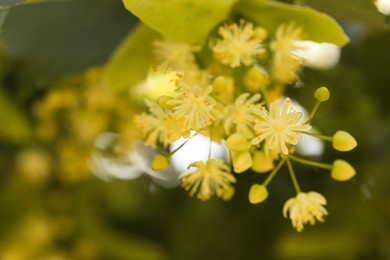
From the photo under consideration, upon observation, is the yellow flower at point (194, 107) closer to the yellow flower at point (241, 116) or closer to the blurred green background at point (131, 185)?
the yellow flower at point (241, 116)

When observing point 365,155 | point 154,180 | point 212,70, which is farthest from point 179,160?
point 212,70

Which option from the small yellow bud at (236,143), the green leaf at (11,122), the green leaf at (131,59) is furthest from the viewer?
the green leaf at (11,122)

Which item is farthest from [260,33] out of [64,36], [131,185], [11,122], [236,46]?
[131,185]

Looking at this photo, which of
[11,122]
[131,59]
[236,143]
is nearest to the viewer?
[236,143]

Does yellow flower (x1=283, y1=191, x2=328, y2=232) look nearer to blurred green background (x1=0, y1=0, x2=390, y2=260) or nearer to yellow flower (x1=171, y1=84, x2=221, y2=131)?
yellow flower (x1=171, y1=84, x2=221, y2=131)

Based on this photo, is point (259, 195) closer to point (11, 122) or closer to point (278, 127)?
point (278, 127)

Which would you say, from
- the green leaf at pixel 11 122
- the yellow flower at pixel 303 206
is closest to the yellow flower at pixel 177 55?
the yellow flower at pixel 303 206

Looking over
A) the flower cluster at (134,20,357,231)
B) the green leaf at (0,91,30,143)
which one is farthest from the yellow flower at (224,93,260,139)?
the green leaf at (0,91,30,143)
